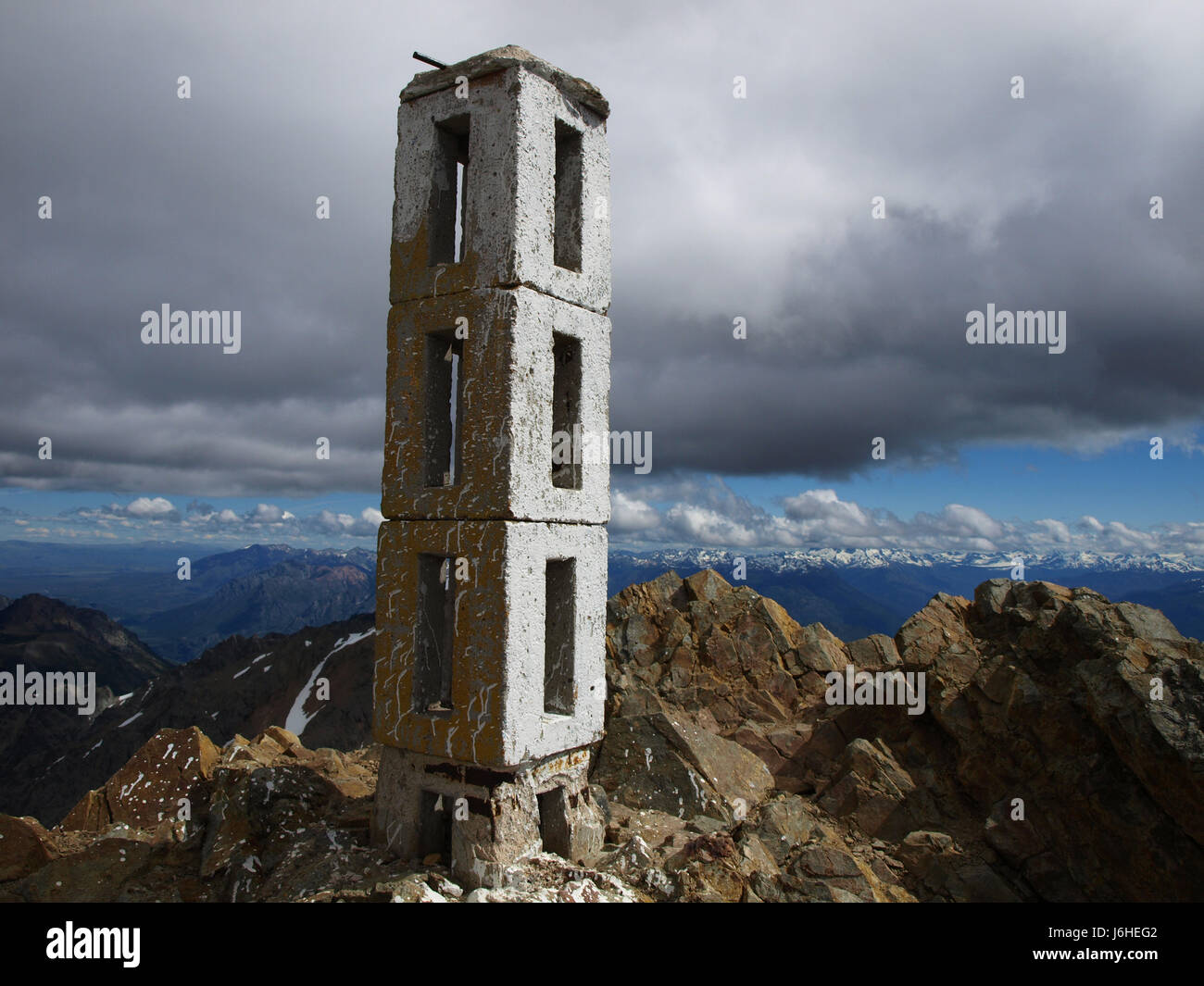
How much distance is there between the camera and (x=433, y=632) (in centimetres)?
817

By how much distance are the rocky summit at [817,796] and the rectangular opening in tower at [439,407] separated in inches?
162

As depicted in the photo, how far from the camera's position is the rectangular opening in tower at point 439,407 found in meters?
8.06

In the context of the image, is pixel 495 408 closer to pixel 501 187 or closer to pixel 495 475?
pixel 495 475

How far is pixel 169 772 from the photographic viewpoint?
10688mm

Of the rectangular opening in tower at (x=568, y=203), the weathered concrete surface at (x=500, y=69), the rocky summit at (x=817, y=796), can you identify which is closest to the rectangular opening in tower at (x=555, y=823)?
the rocky summit at (x=817, y=796)

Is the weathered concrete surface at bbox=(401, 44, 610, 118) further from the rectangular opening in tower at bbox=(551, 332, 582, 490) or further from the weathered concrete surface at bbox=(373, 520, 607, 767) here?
the weathered concrete surface at bbox=(373, 520, 607, 767)

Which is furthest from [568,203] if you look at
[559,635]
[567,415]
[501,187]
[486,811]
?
[486,811]

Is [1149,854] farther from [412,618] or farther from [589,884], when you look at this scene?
[412,618]

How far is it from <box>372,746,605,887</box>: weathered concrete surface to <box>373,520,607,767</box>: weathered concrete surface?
0.23 meters

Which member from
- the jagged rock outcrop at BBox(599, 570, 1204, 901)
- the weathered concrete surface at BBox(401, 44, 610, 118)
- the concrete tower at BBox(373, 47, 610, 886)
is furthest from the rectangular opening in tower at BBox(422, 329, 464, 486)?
the jagged rock outcrop at BBox(599, 570, 1204, 901)

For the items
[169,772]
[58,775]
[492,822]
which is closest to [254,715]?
[58,775]

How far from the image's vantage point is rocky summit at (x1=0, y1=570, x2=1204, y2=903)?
7.91m

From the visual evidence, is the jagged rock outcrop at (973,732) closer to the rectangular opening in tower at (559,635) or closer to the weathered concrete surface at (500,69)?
the rectangular opening in tower at (559,635)

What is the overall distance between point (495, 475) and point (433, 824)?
12.5ft
